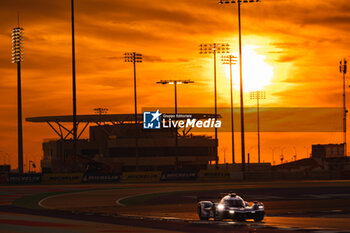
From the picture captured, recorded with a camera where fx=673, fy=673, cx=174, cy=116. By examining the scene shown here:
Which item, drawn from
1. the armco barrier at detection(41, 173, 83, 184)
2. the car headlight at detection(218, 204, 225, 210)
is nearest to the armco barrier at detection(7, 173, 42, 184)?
the armco barrier at detection(41, 173, 83, 184)

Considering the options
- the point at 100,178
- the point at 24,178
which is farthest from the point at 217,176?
the point at 24,178

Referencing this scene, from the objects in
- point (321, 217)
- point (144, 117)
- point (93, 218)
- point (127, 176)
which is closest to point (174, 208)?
point (93, 218)

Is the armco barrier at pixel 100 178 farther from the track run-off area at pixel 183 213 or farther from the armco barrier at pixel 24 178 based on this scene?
the track run-off area at pixel 183 213

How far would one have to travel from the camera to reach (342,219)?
29094 mm

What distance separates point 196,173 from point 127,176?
9221 mm

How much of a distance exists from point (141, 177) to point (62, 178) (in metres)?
10.3

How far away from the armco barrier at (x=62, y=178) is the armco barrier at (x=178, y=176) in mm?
11109

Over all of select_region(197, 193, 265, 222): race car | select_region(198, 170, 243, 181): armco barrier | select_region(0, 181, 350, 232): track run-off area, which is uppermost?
select_region(197, 193, 265, 222): race car

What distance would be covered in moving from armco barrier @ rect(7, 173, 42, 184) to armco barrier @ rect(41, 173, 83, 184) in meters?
0.86

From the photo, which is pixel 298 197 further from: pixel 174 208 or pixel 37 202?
pixel 37 202

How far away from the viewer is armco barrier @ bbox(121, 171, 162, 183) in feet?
286

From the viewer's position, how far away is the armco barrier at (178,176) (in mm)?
88312

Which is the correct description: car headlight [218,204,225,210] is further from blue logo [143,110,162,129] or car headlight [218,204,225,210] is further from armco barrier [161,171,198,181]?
blue logo [143,110,162,129]

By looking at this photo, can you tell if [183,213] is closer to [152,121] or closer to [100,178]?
[100,178]
